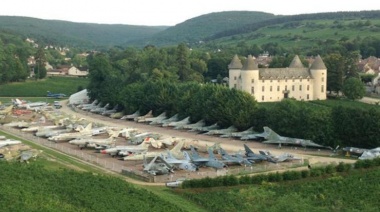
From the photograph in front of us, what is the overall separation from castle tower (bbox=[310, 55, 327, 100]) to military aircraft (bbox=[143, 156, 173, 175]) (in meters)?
48.0

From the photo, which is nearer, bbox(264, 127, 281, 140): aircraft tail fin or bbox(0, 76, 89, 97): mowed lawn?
bbox(264, 127, 281, 140): aircraft tail fin

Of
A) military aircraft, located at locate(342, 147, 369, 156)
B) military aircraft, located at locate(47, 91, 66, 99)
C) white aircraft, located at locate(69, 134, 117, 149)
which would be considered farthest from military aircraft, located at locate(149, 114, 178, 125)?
military aircraft, located at locate(47, 91, 66, 99)

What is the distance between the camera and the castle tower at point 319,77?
8969 cm

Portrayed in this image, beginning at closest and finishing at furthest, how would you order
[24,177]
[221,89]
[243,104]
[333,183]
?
[24,177] < [333,183] < [243,104] < [221,89]

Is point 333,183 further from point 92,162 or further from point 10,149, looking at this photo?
point 10,149

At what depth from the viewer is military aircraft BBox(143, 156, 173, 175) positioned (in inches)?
1843

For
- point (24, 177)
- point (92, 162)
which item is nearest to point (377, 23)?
point (92, 162)

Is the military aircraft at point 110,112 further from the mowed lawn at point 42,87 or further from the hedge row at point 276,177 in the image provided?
the hedge row at point 276,177

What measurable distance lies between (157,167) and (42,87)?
80.5 metres

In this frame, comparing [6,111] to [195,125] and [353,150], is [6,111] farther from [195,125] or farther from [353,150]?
[353,150]

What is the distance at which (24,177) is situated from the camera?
36375 mm

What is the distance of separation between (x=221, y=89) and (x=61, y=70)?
88.2 m

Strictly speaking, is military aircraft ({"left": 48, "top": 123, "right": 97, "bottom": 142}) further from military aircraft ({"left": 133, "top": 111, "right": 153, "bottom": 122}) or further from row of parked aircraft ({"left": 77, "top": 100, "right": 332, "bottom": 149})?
military aircraft ({"left": 133, "top": 111, "right": 153, "bottom": 122})

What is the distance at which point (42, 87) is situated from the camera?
400 feet
